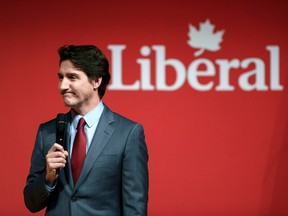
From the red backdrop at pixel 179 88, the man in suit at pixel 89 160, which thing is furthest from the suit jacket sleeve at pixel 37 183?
the red backdrop at pixel 179 88

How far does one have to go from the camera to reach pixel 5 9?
142 inches

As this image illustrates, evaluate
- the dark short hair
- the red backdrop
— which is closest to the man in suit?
the dark short hair

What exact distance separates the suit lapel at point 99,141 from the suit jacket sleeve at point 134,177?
0.09 meters

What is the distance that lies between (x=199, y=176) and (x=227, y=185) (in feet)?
0.66

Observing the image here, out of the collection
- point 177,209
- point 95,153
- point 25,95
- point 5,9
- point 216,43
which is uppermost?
point 5,9

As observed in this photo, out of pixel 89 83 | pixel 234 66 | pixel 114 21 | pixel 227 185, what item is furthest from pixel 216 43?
pixel 89 83

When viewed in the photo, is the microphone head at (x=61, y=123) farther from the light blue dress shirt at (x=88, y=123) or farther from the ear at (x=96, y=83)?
the ear at (x=96, y=83)

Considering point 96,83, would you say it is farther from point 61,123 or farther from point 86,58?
point 61,123

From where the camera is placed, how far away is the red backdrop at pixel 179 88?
3.60m

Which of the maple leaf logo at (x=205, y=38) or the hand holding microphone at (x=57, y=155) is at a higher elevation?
the maple leaf logo at (x=205, y=38)

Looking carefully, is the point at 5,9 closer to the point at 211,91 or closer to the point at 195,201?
the point at 211,91

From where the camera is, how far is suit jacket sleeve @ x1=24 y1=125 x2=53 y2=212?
78.5 inches

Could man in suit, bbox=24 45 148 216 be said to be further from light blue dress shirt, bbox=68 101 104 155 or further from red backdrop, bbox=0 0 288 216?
red backdrop, bbox=0 0 288 216

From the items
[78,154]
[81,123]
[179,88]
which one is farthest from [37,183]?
[179,88]
